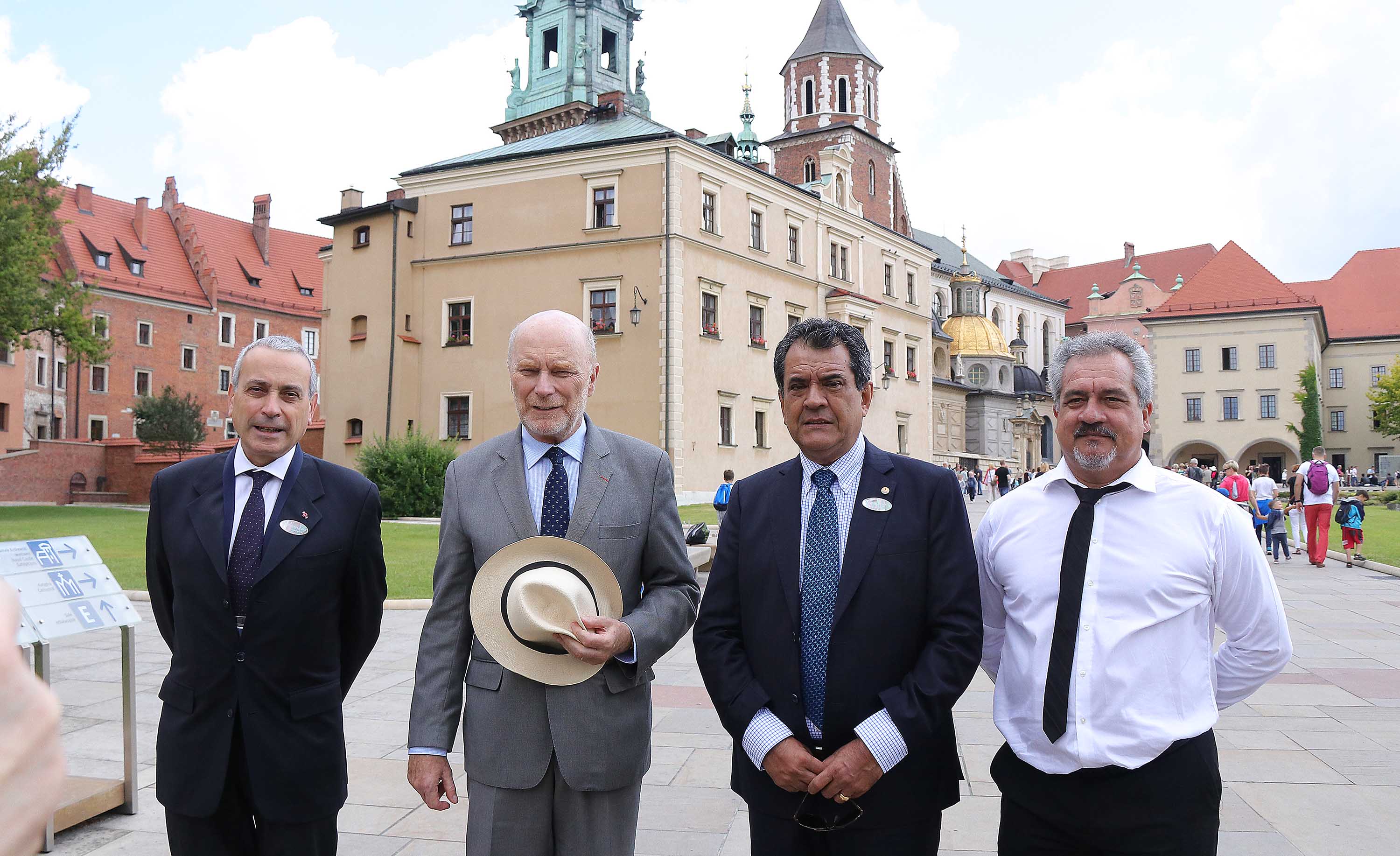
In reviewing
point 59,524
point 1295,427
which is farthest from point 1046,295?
point 59,524

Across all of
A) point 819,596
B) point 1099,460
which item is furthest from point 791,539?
point 1099,460

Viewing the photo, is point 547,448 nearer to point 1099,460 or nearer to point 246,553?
point 246,553

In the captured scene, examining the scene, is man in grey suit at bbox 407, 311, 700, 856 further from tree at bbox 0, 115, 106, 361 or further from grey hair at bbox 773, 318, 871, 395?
tree at bbox 0, 115, 106, 361

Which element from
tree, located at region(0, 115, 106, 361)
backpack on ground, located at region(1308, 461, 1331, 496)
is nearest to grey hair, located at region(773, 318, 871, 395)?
backpack on ground, located at region(1308, 461, 1331, 496)

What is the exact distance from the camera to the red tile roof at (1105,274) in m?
98.8

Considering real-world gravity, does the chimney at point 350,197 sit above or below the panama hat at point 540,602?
above

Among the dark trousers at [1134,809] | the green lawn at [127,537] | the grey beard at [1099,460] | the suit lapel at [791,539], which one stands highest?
the grey beard at [1099,460]

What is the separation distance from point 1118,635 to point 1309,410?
244ft

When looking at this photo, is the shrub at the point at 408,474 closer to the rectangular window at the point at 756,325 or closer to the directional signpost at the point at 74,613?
the rectangular window at the point at 756,325

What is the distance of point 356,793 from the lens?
567 cm

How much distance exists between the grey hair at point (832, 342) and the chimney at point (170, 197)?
69.1 metres

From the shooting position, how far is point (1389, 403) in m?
66.1

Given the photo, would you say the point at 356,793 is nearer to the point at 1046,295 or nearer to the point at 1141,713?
the point at 1141,713

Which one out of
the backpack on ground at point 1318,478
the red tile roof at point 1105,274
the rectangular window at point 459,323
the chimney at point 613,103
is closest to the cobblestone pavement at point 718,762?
the backpack on ground at point 1318,478
